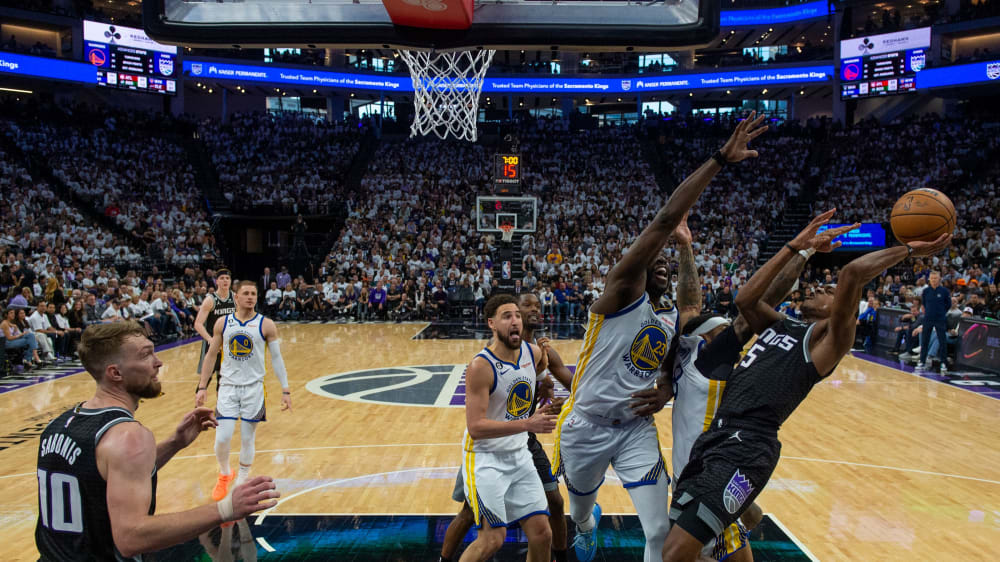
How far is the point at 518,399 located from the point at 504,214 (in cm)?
1737

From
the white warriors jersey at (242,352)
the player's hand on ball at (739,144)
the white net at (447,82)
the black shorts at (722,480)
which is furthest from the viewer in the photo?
the white net at (447,82)

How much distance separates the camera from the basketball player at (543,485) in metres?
4.31

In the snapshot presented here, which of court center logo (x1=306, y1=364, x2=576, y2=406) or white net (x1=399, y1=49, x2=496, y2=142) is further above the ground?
white net (x1=399, y1=49, x2=496, y2=142)

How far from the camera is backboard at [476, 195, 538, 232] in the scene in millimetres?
21234

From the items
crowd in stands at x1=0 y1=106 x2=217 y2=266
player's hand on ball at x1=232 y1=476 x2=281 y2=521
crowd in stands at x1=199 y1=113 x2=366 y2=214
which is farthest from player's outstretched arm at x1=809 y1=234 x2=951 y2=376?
crowd in stands at x1=199 y1=113 x2=366 y2=214

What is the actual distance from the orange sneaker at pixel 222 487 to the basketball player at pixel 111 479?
12.0ft

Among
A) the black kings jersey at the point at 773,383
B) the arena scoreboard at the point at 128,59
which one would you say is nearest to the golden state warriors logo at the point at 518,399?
the black kings jersey at the point at 773,383

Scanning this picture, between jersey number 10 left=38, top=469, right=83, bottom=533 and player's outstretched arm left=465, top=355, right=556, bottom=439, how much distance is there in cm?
191

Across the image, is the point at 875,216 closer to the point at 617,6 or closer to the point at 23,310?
the point at 617,6

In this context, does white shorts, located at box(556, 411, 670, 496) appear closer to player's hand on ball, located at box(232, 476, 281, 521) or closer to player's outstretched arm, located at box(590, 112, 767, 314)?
player's outstretched arm, located at box(590, 112, 767, 314)

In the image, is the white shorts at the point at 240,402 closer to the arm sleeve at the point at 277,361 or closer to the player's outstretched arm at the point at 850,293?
the arm sleeve at the point at 277,361

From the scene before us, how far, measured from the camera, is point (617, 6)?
17.9 ft

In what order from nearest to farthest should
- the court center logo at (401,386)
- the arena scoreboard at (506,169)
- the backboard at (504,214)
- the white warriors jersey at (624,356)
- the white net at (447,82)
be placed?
the white warriors jersey at (624,356) < the white net at (447,82) < the court center logo at (401,386) < the arena scoreboard at (506,169) < the backboard at (504,214)

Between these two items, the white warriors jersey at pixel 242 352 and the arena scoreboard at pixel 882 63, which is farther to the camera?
the arena scoreboard at pixel 882 63
